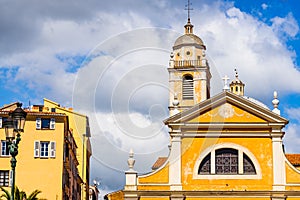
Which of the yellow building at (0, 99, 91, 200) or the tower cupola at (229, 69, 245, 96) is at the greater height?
the tower cupola at (229, 69, 245, 96)

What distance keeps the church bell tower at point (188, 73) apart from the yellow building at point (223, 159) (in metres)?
16.2

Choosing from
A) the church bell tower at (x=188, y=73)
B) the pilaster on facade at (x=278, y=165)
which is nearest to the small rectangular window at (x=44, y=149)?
the church bell tower at (x=188, y=73)

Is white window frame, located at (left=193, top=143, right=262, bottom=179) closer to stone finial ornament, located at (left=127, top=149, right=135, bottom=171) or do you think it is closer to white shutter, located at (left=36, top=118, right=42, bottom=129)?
stone finial ornament, located at (left=127, top=149, right=135, bottom=171)

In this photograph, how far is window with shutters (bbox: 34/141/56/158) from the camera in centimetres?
4022

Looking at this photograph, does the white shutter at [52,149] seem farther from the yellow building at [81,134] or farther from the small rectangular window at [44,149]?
the yellow building at [81,134]

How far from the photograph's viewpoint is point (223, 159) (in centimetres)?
3253

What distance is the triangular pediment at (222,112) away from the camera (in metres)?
32.4

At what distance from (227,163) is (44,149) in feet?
44.1

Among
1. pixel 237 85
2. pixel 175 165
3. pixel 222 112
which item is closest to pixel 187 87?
pixel 237 85

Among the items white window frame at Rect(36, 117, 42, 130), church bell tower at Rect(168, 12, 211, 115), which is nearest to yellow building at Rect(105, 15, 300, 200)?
white window frame at Rect(36, 117, 42, 130)

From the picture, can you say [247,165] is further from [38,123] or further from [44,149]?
[38,123]

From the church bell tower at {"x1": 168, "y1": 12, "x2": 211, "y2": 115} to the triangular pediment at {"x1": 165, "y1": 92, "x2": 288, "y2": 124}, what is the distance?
633 inches

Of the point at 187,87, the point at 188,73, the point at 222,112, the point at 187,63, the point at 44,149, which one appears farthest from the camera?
the point at 187,63

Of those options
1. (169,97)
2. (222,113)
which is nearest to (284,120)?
(222,113)
